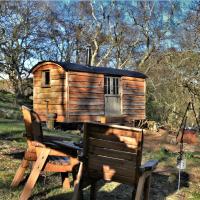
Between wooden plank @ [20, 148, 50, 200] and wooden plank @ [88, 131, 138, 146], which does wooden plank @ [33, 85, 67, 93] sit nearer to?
wooden plank @ [20, 148, 50, 200]

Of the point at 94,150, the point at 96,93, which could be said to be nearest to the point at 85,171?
the point at 94,150

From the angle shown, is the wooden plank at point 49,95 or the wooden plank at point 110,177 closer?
the wooden plank at point 110,177

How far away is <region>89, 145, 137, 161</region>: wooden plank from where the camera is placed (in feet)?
13.4

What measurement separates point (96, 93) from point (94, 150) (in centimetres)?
1443

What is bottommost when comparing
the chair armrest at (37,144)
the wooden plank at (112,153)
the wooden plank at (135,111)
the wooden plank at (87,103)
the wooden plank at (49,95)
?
the wooden plank at (112,153)

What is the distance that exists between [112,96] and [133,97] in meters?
1.81

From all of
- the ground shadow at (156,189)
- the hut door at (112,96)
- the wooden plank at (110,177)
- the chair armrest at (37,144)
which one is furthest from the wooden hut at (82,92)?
the wooden plank at (110,177)

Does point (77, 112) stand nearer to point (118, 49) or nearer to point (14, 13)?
point (14, 13)

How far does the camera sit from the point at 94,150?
4336 mm

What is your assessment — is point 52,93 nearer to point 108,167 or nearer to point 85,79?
point 85,79

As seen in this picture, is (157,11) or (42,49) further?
(157,11)

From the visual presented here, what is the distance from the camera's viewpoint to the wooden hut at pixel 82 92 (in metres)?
17.3

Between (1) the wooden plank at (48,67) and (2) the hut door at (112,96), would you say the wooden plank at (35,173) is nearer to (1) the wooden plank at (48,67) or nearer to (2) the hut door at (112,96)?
(1) the wooden plank at (48,67)

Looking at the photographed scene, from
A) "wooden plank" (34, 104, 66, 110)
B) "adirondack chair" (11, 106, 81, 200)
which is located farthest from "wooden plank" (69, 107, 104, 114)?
"adirondack chair" (11, 106, 81, 200)
